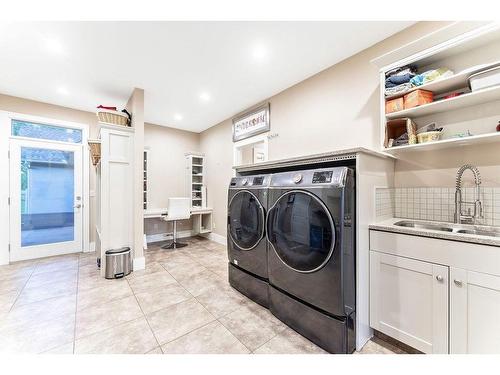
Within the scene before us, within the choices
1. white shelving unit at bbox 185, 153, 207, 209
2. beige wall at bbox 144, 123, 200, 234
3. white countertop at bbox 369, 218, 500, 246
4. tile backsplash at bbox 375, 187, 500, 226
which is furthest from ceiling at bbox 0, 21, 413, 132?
white countertop at bbox 369, 218, 500, 246

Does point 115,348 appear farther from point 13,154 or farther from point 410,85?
point 13,154

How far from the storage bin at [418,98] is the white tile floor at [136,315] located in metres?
1.81

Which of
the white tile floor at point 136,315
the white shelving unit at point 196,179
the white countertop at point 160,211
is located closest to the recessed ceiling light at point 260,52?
the white tile floor at point 136,315

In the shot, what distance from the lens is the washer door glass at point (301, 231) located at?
1.44 metres

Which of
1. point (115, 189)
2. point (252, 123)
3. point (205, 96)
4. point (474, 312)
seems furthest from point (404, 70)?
point (115, 189)

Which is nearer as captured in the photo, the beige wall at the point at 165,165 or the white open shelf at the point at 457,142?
the white open shelf at the point at 457,142

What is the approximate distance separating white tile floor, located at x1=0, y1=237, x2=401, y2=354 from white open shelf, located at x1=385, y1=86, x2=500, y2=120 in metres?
Result: 1.77

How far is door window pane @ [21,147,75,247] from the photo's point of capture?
3.39 meters

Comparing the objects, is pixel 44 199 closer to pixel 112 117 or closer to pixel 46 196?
pixel 46 196

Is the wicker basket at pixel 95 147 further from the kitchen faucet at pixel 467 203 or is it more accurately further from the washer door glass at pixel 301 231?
the kitchen faucet at pixel 467 203

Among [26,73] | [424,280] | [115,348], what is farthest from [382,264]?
[26,73]

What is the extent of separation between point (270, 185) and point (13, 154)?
4.15m

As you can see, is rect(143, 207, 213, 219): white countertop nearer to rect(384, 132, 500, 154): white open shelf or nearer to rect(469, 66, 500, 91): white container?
rect(384, 132, 500, 154): white open shelf

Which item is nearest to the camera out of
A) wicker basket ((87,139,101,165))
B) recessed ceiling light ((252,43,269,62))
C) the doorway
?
recessed ceiling light ((252,43,269,62))
